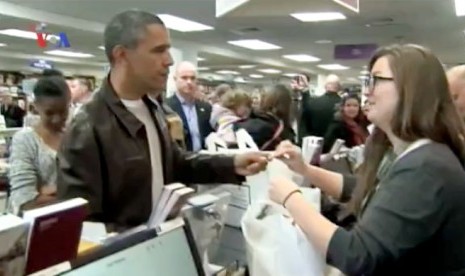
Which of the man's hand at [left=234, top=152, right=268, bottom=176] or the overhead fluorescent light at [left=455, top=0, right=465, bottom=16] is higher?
the overhead fluorescent light at [left=455, top=0, right=465, bottom=16]

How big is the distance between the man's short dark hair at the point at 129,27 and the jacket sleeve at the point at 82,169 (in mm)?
292

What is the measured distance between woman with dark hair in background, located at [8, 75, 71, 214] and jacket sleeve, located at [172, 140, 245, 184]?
863 mm

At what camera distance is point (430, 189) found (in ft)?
4.23

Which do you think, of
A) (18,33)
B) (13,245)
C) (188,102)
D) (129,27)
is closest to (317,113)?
(188,102)

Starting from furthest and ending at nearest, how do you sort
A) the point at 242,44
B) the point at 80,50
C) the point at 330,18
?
the point at 80,50 → the point at 242,44 → the point at 330,18

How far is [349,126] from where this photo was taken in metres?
5.16

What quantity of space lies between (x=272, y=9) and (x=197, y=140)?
327 cm

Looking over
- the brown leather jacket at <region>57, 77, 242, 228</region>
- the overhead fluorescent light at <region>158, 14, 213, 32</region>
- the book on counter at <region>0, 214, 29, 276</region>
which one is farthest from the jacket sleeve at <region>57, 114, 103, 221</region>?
the overhead fluorescent light at <region>158, 14, 213, 32</region>

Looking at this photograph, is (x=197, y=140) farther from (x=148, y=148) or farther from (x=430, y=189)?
(x=430, y=189)

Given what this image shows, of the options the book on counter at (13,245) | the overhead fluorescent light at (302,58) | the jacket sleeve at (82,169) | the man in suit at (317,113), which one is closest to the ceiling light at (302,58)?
the overhead fluorescent light at (302,58)

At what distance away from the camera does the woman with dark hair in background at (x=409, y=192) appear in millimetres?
1284

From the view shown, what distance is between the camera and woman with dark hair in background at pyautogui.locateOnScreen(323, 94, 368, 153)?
5.09m

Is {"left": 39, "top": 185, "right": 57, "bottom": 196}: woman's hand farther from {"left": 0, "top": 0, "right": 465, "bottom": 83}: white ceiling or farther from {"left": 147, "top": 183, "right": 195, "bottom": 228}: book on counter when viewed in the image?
{"left": 0, "top": 0, "right": 465, "bottom": 83}: white ceiling

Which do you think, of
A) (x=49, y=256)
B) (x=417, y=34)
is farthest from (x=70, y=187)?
(x=417, y=34)
